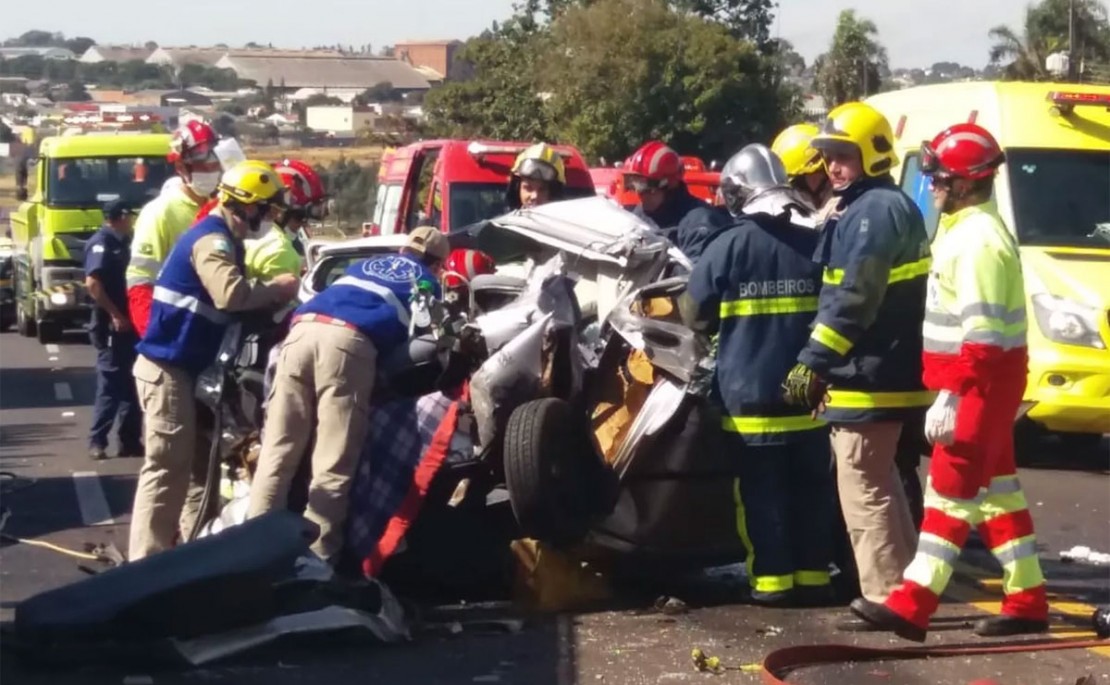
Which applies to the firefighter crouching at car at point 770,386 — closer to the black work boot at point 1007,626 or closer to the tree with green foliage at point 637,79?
the black work boot at point 1007,626

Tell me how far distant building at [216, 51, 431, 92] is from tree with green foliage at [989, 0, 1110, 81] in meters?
18.9

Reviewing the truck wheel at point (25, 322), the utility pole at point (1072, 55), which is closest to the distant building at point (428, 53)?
the utility pole at point (1072, 55)

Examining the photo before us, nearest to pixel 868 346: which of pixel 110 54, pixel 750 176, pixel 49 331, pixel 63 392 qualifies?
pixel 750 176

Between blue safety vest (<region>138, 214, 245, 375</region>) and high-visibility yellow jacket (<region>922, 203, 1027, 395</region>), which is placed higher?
high-visibility yellow jacket (<region>922, 203, 1027, 395</region>)

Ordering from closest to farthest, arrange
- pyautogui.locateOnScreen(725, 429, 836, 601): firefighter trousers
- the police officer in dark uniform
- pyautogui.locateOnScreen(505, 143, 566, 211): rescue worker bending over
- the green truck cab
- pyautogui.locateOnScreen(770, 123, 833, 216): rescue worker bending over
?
pyautogui.locateOnScreen(725, 429, 836, 601): firefighter trousers, pyautogui.locateOnScreen(770, 123, 833, 216): rescue worker bending over, pyautogui.locateOnScreen(505, 143, 566, 211): rescue worker bending over, the police officer in dark uniform, the green truck cab

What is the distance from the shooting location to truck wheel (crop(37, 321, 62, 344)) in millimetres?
24847

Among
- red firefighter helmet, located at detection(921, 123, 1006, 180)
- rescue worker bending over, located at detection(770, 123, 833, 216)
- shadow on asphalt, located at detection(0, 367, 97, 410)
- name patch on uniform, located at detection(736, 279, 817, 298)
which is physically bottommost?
shadow on asphalt, located at detection(0, 367, 97, 410)

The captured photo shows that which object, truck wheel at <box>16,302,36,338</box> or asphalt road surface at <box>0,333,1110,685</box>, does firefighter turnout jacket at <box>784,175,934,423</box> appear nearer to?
asphalt road surface at <box>0,333,1110,685</box>

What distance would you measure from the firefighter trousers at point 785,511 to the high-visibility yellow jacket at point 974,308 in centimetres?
83

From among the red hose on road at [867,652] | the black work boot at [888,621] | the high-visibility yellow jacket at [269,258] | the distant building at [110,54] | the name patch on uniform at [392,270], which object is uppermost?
the name patch on uniform at [392,270]

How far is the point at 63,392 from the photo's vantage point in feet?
62.0

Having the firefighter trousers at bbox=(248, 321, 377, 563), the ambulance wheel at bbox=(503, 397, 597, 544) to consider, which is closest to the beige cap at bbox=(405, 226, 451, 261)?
the firefighter trousers at bbox=(248, 321, 377, 563)

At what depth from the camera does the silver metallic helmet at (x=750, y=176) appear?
7.88 meters

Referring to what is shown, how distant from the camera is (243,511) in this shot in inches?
327
